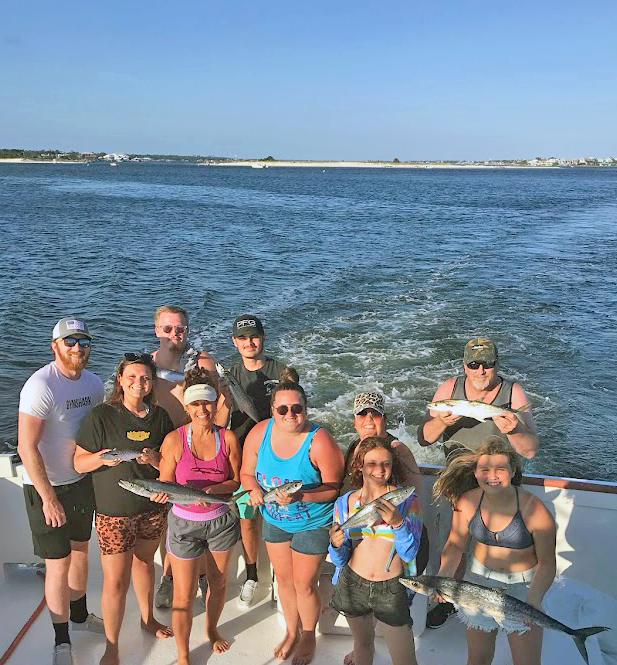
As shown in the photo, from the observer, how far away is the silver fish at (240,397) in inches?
165

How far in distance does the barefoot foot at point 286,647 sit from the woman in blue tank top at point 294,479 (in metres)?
0.28

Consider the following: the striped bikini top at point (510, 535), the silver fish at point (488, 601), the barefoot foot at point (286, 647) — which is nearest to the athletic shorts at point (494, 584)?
the striped bikini top at point (510, 535)

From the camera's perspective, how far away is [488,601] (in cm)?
295

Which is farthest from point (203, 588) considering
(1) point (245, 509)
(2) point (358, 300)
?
(2) point (358, 300)

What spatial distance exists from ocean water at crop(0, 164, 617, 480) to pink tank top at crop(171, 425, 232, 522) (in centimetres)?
609

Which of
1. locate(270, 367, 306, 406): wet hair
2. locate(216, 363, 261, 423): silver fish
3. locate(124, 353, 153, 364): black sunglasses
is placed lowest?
locate(216, 363, 261, 423): silver fish

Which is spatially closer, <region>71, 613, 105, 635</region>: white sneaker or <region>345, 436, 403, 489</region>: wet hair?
<region>345, 436, 403, 489</region>: wet hair

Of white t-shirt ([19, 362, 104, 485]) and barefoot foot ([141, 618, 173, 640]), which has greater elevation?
white t-shirt ([19, 362, 104, 485])

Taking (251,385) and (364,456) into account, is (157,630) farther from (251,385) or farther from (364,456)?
(364,456)

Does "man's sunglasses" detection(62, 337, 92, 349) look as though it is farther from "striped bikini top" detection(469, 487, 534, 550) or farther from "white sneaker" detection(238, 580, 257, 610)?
"striped bikini top" detection(469, 487, 534, 550)

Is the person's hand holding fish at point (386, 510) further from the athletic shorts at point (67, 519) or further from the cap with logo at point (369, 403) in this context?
the athletic shorts at point (67, 519)

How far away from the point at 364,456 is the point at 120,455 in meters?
1.37

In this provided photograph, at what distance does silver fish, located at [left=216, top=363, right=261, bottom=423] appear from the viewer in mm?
4184

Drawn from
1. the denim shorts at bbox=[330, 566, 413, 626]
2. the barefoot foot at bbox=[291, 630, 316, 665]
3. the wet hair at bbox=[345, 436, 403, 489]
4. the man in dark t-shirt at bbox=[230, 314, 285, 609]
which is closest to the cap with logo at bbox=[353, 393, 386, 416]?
the wet hair at bbox=[345, 436, 403, 489]
